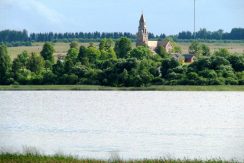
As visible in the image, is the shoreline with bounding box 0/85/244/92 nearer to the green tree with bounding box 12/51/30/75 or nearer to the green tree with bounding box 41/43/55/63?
the green tree with bounding box 12/51/30/75

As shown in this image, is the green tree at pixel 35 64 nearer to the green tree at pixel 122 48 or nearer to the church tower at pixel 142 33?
the green tree at pixel 122 48

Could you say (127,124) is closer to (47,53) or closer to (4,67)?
(4,67)

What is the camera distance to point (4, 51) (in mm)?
69062

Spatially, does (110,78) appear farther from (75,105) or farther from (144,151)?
(144,151)

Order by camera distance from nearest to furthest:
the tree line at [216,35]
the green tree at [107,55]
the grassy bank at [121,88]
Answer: the grassy bank at [121,88], the green tree at [107,55], the tree line at [216,35]

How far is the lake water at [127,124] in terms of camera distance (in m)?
26.1

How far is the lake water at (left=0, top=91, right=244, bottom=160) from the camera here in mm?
26062

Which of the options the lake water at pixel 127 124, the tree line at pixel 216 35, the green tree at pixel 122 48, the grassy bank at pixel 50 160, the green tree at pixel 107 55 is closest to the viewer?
the grassy bank at pixel 50 160

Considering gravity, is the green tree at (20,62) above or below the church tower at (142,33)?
above

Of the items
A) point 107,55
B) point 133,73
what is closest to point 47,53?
point 107,55

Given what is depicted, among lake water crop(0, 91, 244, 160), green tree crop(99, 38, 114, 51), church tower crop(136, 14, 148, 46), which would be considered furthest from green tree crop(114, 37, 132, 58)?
church tower crop(136, 14, 148, 46)

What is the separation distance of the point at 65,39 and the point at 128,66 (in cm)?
8770

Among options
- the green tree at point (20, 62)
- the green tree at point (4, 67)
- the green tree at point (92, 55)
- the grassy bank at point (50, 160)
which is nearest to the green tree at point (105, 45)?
the green tree at point (92, 55)

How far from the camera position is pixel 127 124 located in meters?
35.0
